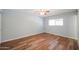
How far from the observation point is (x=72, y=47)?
5.21 feet

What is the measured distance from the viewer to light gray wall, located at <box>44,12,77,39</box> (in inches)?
62.5

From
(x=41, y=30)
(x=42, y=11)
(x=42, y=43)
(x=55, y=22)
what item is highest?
(x=42, y=11)

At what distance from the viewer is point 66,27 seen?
1.62 m

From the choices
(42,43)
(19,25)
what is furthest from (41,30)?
(19,25)

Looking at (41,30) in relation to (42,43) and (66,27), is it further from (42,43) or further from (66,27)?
(66,27)

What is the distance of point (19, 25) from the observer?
1647 mm

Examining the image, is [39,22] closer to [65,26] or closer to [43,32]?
[43,32]

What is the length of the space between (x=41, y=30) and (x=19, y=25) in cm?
39

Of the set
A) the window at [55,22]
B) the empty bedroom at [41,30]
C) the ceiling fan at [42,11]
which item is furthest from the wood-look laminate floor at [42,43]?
the ceiling fan at [42,11]

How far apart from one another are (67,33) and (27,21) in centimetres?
70

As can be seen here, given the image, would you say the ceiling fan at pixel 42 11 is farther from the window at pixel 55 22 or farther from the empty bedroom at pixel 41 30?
the window at pixel 55 22

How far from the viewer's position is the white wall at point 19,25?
1.61 m

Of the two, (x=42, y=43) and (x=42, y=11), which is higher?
(x=42, y=11)
